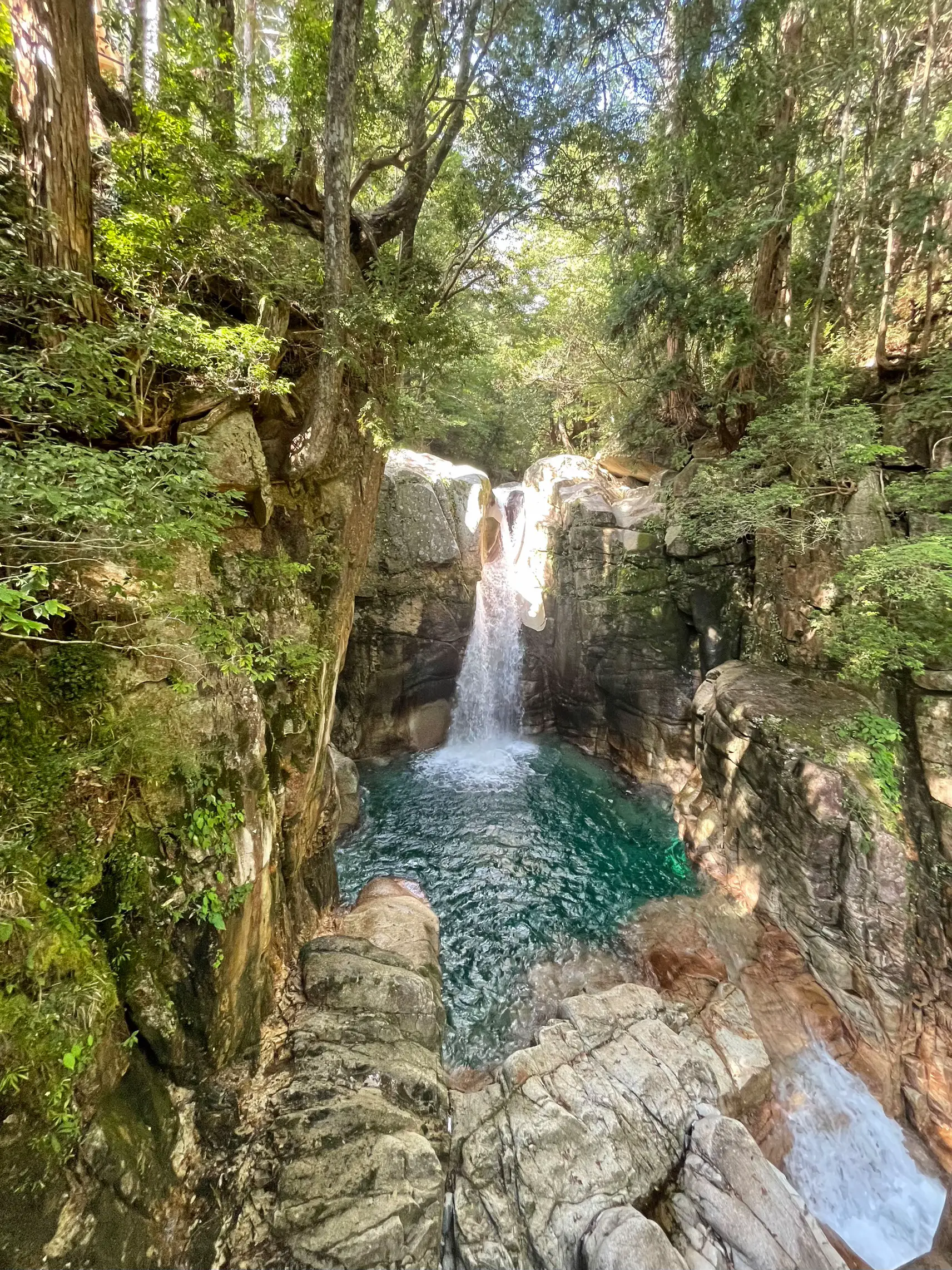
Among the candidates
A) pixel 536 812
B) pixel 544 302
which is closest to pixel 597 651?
pixel 536 812

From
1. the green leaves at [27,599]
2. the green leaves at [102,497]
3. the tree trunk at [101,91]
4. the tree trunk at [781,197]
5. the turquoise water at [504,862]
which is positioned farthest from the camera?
the tree trunk at [781,197]

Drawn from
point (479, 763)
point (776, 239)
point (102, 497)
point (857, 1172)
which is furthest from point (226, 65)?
point (857, 1172)

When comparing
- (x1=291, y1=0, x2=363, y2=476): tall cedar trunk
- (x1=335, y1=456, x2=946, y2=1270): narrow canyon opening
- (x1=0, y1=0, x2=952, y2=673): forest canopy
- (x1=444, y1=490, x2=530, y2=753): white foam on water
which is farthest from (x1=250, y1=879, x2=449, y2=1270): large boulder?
(x1=444, y1=490, x2=530, y2=753): white foam on water

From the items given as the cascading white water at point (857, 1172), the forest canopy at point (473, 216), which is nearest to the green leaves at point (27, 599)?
the forest canopy at point (473, 216)

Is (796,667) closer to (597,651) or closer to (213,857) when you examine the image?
(597,651)

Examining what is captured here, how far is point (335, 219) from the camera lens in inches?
214

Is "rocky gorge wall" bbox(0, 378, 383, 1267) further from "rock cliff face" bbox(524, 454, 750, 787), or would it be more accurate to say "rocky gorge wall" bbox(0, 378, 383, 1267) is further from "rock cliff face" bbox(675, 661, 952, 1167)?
"rock cliff face" bbox(524, 454, 750, 787)

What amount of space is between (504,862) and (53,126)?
10.9m

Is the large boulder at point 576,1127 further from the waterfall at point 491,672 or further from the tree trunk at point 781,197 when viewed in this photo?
the tree trunk at point 781,197

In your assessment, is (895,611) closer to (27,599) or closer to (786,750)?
(786,750)

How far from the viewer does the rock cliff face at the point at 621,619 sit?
11719 mm

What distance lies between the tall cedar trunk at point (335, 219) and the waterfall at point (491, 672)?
959cm

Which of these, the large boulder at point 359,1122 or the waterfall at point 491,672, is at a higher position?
the waterfall at point 491,672

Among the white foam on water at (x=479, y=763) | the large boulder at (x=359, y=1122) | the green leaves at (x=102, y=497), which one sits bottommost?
the white foam on water at (x=479, y=763)
